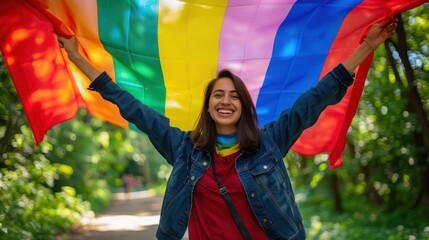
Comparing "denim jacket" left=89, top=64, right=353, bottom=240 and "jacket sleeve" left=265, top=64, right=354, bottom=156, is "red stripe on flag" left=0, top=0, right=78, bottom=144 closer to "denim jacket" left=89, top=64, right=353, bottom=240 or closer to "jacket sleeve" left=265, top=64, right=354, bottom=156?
"denim jacket" left=89, top=64, right=353, bottom=240

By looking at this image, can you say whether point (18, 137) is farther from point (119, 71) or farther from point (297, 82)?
point (297, 82)

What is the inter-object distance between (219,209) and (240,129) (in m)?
0.46

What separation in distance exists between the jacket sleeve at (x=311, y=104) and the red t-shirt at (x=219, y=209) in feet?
1.00

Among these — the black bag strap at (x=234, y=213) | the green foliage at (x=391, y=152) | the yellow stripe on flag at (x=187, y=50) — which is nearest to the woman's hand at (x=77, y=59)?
the black bag strap at (x=234, y=213)

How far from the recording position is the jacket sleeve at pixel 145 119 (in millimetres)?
3434

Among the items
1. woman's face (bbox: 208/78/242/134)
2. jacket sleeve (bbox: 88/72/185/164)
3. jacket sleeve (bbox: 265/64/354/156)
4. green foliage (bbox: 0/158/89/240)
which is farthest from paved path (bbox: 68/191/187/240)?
jacket sleeve (bbox: 265/64/354/156)

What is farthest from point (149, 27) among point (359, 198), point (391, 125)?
point (359, 198)

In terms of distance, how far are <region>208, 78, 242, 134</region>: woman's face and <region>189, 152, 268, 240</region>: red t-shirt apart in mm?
219

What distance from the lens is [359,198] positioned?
17.7m

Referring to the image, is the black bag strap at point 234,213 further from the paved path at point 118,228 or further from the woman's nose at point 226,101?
the paved path at point 118,228

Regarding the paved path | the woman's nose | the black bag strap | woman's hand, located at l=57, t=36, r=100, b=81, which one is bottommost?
the black bag strap

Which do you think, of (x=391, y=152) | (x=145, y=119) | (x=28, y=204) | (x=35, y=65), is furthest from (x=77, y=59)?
(x=391, y=152)

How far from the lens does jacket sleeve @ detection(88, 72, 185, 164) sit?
11.3 feet

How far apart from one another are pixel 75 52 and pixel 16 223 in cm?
595
